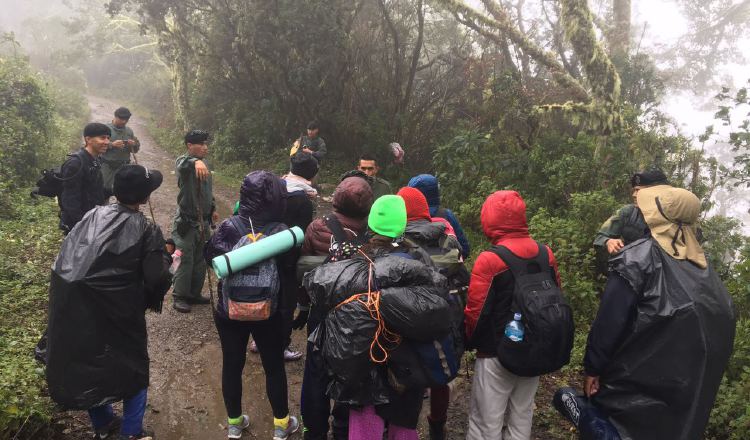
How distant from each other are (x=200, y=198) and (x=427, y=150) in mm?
7116

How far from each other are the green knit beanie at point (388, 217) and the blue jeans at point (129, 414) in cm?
200

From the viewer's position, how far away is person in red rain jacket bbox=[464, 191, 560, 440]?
2783 millimetres

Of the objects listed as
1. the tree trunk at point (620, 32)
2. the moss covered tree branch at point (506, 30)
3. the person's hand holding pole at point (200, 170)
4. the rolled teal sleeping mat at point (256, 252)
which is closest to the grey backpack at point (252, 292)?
the rolled teal sleeping mat at point (256, 252)

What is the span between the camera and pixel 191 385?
13.4 feet

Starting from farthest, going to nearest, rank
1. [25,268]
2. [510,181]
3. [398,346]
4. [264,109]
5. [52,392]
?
[264,109]
[510,181]
[25,268]
[52,392]
[398,346]

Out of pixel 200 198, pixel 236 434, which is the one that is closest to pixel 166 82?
pixel 200 198

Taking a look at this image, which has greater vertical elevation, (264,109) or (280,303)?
(264,109)

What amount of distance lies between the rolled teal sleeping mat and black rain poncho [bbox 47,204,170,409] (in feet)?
1.70

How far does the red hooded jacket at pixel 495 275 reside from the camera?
2.77 meters

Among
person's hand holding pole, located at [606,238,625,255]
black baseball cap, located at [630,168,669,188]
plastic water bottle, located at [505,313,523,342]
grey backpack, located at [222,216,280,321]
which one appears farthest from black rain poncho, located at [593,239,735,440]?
grey backpack, located at [222,216,280,321]

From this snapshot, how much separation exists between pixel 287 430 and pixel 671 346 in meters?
2.68

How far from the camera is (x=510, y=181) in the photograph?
8.23 m

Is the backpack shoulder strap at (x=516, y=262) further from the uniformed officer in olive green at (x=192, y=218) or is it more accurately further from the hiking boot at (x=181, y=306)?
the hiking boot at (x=181, y=306)

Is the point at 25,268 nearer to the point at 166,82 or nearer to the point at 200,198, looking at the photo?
the point at 200,198
